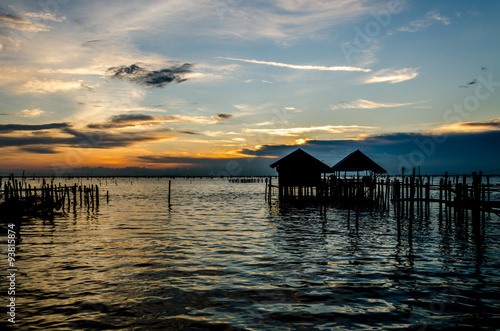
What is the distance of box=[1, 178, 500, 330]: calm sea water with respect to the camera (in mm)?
7547

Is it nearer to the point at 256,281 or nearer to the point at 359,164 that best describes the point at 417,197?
the point at 359,164

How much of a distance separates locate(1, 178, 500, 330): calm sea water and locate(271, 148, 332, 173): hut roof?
20823 millimetres

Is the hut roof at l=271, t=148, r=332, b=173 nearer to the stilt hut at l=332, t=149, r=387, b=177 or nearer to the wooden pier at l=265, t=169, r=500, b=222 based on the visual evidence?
the wooden pier at l=265, t=169, r=500, b=222

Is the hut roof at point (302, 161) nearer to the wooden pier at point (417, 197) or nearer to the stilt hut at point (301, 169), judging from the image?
the stilt hut at point (301, 169)

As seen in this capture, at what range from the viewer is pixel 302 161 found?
39188 mm

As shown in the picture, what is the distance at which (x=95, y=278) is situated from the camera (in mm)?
10391

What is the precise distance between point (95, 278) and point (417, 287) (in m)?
8.48

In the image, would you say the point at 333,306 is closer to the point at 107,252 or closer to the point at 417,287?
the point at 417,287

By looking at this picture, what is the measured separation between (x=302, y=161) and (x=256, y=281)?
2982 centimetres

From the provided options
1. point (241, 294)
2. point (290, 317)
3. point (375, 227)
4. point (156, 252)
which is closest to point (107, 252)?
point (156, 252)

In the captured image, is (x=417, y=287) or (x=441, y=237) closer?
(x=417, y=287)

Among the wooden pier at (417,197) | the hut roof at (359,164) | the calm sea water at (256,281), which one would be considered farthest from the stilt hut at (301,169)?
the calm sea water at (256,281)

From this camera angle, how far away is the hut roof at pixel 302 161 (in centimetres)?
3894

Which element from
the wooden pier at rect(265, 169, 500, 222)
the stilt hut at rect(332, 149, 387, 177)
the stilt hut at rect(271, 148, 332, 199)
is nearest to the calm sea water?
the wooden pier at rect(265, 169, 500, 222)
